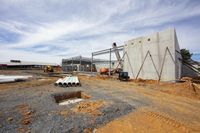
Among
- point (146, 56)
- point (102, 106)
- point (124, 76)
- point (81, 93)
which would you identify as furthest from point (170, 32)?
point (102, 106)

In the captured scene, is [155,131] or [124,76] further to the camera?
[124,76]

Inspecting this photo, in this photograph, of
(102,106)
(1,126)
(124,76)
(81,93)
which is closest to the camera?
(1,126)

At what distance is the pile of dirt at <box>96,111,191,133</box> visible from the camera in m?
4.84

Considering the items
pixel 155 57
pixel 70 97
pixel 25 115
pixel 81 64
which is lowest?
pixel 70 97

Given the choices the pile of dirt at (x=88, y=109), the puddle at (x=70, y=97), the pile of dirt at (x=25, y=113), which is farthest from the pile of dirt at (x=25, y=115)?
the puddle at (x=70, y=97)

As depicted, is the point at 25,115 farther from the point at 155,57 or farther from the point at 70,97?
the point at 155,57

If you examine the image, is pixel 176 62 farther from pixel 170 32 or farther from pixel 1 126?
pixel 1 126

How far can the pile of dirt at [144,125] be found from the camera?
190 inches

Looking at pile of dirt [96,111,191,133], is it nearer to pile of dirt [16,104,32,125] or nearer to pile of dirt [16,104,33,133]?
pile of dirt [16,104,33,133]

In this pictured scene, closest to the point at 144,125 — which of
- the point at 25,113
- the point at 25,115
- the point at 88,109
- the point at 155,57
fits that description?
the point at 88,109

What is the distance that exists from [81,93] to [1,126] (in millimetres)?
6600

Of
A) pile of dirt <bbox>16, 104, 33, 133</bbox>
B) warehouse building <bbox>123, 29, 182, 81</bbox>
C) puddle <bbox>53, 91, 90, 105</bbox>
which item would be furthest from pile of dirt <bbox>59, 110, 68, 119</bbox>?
warehouse building <bbox>123, 29, 182, 81</bbox>

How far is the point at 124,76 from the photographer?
19.2 metres

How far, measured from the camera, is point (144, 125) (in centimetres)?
521
